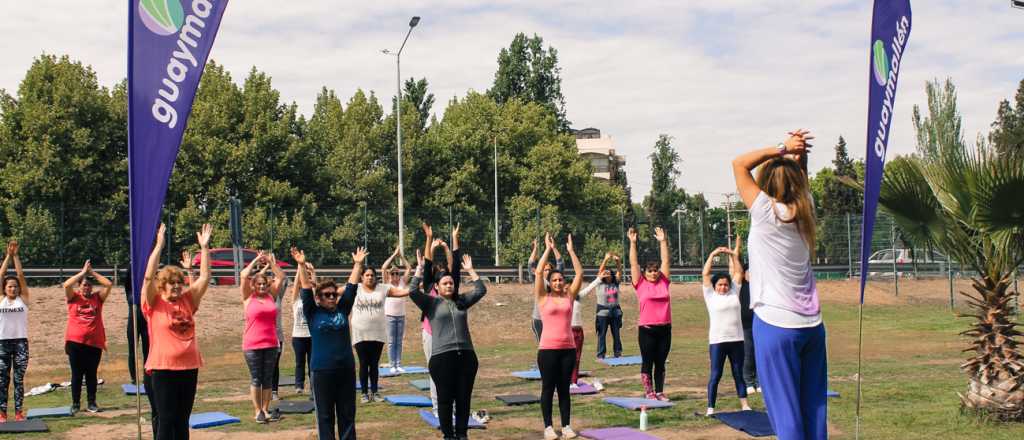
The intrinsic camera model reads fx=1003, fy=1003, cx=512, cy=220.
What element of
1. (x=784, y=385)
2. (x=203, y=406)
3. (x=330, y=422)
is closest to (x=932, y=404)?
(x=330, y=422)

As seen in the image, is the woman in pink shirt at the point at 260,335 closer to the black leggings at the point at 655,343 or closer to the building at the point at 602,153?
the black leggings at the point at 655,343

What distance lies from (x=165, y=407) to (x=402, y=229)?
1117 inches

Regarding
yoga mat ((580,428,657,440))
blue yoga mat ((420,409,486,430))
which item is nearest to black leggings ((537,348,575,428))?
yoga mat ((580,428,657,440))

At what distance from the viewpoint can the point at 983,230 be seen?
34.9 ft

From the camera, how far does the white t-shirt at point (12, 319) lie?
12602mm

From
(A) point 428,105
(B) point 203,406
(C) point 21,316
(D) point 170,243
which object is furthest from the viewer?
(A) point 428,105

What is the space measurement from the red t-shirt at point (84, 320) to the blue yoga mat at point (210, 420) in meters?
1.73

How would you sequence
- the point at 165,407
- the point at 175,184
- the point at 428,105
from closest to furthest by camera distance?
the point at 165,407 → the point at 175,184 → the point at 428,105

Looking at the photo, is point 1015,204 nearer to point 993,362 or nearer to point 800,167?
point 993,362

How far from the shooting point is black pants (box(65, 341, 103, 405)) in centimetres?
1338

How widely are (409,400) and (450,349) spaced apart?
14.3ft

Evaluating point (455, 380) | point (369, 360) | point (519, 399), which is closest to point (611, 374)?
point (519, 399)

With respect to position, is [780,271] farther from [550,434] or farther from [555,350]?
[550,434]

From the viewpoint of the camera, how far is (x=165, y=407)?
8.09 m
